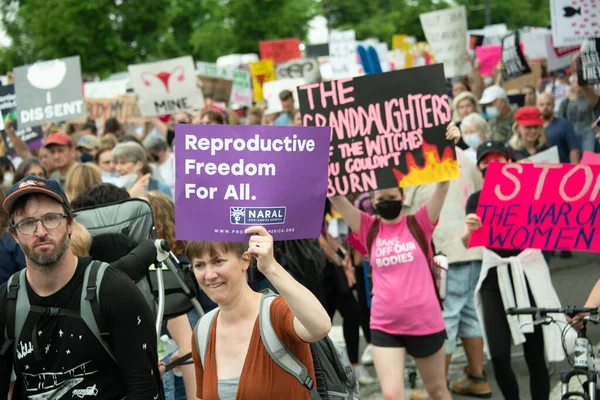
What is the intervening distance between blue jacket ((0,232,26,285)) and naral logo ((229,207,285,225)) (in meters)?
1.98

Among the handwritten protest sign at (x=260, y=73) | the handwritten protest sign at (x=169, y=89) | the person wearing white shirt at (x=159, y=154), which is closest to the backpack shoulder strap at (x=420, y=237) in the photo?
the person wearing white shirt at (x=159, y=154)

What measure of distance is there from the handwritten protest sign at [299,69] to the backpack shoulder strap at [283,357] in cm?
1505

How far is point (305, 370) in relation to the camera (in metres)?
3.68

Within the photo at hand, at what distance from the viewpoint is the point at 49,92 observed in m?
12.0

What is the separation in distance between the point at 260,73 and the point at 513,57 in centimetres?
622

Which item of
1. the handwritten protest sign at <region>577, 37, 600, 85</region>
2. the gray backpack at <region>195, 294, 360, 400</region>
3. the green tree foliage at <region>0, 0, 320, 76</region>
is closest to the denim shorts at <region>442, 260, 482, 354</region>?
the handwritten protest sign at <region>577, 37, 600, 85</region>

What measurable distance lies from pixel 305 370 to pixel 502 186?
2904mm

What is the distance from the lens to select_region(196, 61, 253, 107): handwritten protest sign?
19.5 m

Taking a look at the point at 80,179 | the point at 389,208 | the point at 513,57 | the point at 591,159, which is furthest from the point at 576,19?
the point at 80,179

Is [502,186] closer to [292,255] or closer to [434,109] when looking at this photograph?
[434,109]

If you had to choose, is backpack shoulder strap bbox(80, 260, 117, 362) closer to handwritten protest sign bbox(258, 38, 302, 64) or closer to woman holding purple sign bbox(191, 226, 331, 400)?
woman holding purple sign bbox(191, 226, 331, 400)

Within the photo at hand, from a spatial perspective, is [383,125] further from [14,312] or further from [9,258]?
[14,312]

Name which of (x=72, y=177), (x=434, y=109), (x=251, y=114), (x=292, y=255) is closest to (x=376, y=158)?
(x=434, y=109)

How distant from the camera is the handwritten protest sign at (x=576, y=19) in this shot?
1019 cm
